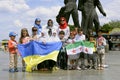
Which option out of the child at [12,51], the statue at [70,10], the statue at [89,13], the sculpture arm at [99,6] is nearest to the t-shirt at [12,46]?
the child at [12,51]

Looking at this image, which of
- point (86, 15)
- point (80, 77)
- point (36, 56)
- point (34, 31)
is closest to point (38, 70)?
point (36, 56)

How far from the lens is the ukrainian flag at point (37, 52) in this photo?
1228 centimetres

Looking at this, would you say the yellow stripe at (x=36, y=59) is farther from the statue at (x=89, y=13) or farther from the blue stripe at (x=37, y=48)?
the statue at (x=89, y=13)

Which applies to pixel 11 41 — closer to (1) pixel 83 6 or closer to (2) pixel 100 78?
(2) pixel 100 78

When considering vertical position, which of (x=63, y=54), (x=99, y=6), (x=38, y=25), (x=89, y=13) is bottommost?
(x=63, y=54)

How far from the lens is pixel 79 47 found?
42.9 feet

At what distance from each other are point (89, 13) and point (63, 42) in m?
5.20

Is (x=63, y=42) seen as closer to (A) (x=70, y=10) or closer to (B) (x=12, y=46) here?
(B) (x=12, y=46)

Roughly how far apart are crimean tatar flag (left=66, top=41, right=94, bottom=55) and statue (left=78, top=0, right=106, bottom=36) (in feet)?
15.0

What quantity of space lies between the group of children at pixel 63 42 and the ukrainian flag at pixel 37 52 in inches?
6.7

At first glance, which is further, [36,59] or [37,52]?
[37,52]

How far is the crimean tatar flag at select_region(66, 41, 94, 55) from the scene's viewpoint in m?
13.0

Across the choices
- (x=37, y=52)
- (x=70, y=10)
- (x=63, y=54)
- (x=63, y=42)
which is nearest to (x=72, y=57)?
(x=63, y=54)

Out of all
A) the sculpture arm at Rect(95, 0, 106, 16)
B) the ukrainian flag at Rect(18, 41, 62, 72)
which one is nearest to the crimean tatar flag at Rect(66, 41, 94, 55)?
the ukrainian flag at Rect(18, 41, 62, 72)
